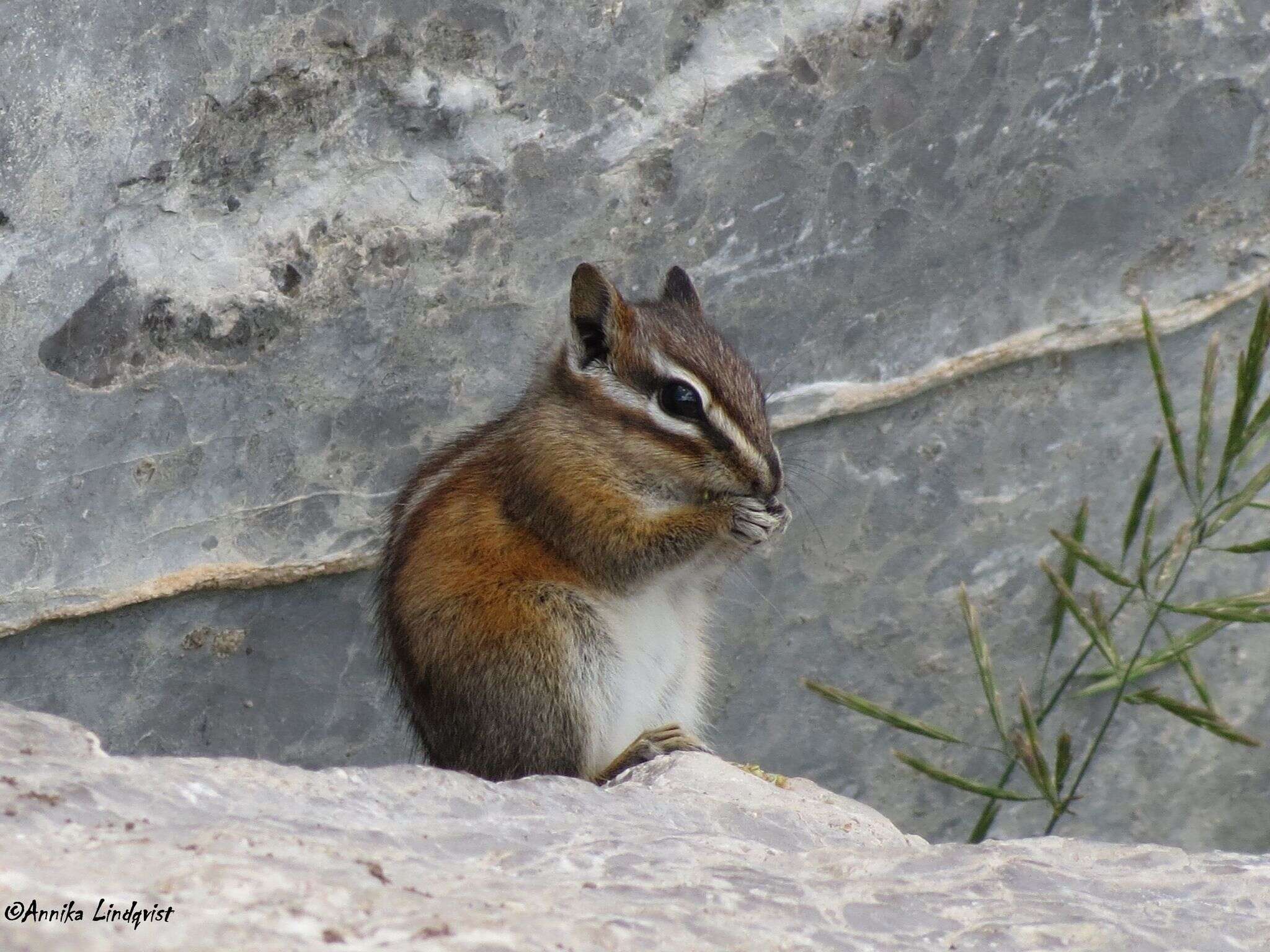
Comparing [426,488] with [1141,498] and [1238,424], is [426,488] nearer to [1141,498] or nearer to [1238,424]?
[1141,498]

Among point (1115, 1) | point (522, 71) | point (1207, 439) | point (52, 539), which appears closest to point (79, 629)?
point (52, 539)

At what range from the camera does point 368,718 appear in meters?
4.10

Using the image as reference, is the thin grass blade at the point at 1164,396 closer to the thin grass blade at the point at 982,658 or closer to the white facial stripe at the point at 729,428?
the thin grass blade at the point at 982,658

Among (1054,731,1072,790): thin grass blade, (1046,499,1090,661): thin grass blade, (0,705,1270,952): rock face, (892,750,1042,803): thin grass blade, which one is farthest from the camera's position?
(1046,499,1090,661): thin grass blade

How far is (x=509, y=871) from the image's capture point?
1943 millimetres

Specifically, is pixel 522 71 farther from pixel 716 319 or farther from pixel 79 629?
pixel 79 629

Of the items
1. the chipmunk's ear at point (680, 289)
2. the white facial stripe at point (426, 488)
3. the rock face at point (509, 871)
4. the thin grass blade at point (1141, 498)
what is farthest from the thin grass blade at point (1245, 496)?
the white facial stripe at point (426, 488)

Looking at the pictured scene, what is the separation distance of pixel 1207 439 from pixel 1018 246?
3.58ft

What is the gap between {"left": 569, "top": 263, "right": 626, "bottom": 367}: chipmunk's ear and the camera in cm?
325

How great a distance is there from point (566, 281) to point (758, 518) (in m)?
0.99

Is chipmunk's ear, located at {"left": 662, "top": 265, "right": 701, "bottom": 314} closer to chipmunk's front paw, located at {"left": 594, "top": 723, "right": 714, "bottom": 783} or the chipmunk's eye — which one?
the chipmunk's eye

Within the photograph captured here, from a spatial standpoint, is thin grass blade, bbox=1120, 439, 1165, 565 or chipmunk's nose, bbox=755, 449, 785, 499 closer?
chipmunk's nose, bbox=755, 449, 785, 499

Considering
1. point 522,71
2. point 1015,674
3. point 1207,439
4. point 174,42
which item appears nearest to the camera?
point 1207,439

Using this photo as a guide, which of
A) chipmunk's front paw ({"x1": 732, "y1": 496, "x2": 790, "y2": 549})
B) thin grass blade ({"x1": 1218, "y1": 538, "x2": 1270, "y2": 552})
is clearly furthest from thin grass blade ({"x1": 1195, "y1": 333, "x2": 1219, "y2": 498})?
chipmunk's front paw ({"x1": 732, "y1": 496, "x2": 790, "y2": 549})
